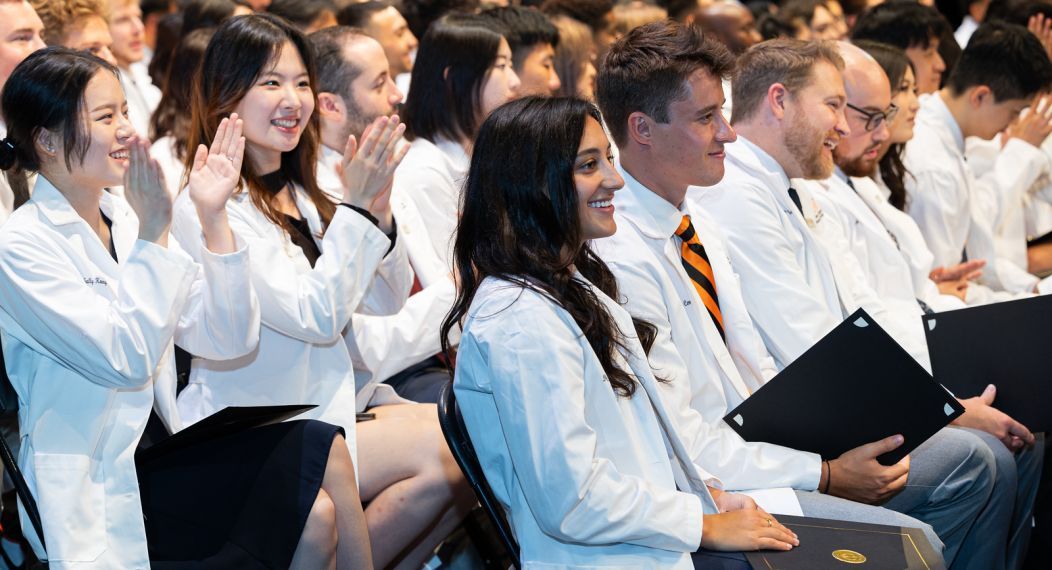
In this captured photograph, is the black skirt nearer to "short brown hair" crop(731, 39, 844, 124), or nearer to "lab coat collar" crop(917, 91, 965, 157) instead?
"short brown hair" crop(731, 39, 844, 124)

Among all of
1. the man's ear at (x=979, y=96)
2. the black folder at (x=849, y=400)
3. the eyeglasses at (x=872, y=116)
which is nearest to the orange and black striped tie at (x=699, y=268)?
the black folder at (x=849, y=400)

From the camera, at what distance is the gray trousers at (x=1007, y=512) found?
10.1 ft

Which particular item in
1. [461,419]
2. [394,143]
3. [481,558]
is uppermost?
[394,143]

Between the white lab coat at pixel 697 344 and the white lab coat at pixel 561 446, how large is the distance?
340 millimetres

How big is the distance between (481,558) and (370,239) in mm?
1033

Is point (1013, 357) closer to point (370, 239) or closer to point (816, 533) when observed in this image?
point (816, 533)

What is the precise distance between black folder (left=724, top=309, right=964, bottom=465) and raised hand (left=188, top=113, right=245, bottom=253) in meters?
1.25

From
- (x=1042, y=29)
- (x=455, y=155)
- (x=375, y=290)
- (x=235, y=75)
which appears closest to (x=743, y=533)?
(x=375, y=290)

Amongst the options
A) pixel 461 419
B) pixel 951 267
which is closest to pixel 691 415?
pixel 461 419

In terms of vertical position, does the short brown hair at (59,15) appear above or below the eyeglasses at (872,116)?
A: above

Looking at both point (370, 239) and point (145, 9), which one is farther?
point (145, 9)

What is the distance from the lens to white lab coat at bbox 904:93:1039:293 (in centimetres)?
488

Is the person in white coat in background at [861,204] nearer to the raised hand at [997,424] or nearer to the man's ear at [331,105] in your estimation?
the raised hand at [997,424]

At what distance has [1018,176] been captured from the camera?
5309 millimetres
